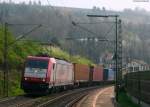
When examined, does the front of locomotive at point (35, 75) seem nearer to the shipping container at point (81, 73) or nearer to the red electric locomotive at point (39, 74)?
the red electric locomotive at point (39, 74)

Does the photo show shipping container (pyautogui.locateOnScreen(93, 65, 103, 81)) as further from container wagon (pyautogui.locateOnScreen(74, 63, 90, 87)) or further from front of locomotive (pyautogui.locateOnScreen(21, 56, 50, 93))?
front of locomotive (pyautogui.locateOnScreen(21, 56, 50, 93))

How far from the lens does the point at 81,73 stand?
71.9 metres

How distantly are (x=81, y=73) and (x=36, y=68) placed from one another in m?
28.5

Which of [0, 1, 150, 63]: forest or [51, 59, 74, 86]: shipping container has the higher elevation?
[0, 1, 150, 63]: forest

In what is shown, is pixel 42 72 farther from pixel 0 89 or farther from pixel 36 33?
pixel 36 33

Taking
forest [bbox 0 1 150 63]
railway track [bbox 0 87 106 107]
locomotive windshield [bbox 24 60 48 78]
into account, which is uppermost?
forest [bbox 0 1 150 63]

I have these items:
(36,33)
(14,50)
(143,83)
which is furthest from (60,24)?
(143,83)

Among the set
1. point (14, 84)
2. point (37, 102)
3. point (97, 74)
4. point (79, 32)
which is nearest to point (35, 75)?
point (37, 102)

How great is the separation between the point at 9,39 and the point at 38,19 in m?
Answer: 72.4

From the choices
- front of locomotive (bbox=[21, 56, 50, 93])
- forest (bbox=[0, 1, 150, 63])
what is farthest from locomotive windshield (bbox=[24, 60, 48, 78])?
forest (bbox=[0, 1, 150, 63])

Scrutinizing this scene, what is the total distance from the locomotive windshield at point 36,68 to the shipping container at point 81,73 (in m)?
21.5

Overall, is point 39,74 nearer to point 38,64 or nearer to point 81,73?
point 38,64

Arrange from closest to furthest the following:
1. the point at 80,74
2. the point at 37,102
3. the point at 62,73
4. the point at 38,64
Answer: the point at 37,102 → the point at 38,64 → the point at 62,73 → the point at 80,74

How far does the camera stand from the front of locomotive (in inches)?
1693
